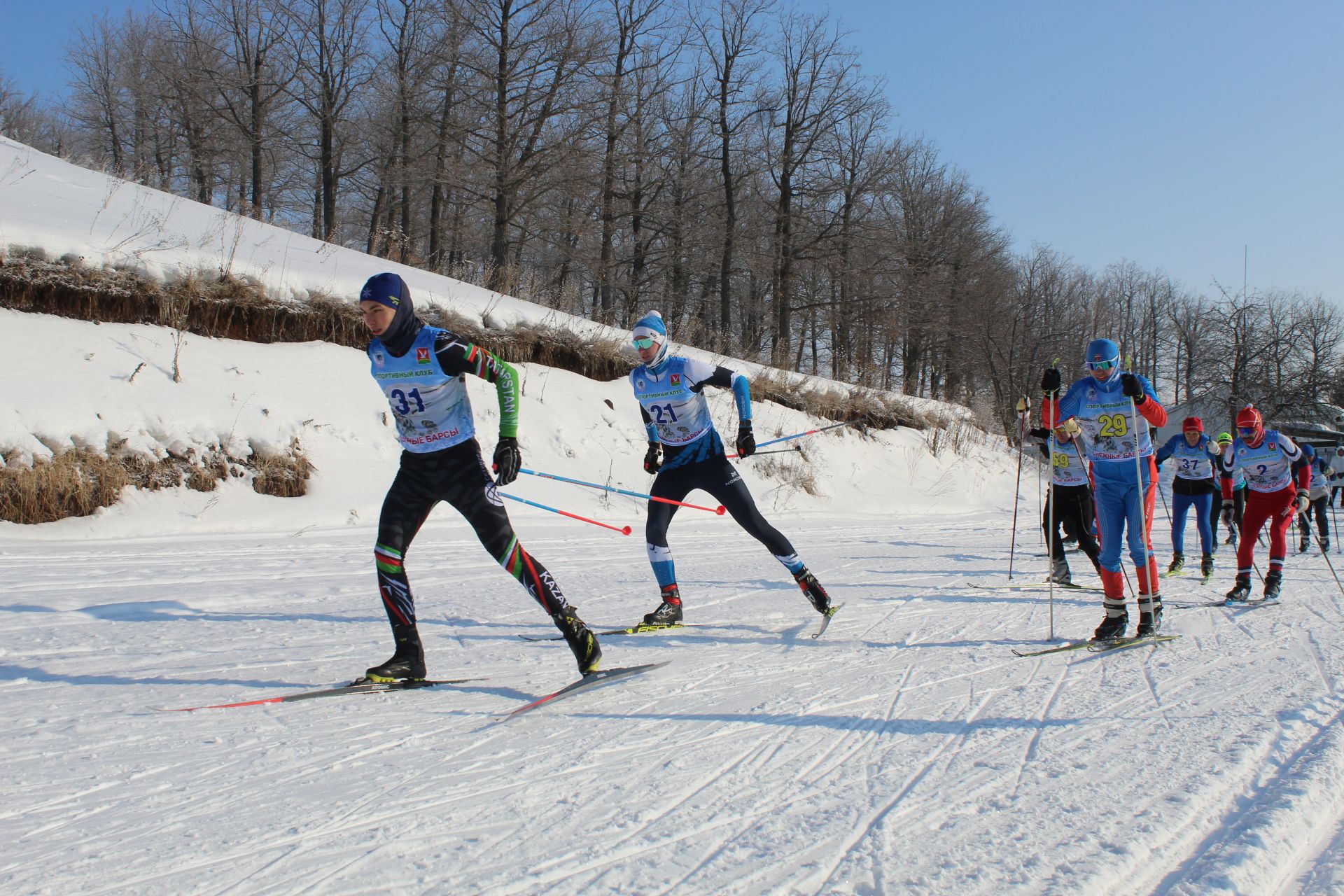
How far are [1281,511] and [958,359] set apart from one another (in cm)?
2886

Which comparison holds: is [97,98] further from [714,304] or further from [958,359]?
[958,359]

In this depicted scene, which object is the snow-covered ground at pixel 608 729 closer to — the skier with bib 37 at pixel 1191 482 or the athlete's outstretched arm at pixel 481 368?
the skier with bib 37 at pixel 1191 482

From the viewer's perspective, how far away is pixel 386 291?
4.23 m

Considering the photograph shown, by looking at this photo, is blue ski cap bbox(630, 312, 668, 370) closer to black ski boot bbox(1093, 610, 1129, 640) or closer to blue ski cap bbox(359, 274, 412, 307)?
blue ski cap bbox(359, 274, 412, 307)

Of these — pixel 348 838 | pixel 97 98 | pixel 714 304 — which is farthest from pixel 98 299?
pixel 97 98

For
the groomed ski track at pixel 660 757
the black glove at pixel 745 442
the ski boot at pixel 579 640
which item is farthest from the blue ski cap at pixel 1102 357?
the ski boot at pixel 579 640

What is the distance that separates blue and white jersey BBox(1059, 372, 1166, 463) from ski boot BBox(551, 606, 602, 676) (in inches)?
161

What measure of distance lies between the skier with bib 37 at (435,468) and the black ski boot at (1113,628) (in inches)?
145

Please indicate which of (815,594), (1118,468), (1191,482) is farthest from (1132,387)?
(1191,482)

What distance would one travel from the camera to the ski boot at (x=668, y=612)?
603cm

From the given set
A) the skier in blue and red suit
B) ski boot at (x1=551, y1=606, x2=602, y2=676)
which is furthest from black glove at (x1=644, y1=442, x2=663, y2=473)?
the skier in blue and red suit

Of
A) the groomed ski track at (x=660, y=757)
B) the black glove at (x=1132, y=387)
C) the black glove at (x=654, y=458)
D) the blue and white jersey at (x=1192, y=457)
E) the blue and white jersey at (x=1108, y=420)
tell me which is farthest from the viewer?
the blue and white jersey at (x=1192, y=457)

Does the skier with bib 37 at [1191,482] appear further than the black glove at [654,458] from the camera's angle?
Yes

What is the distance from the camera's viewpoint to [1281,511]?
8.72 m
